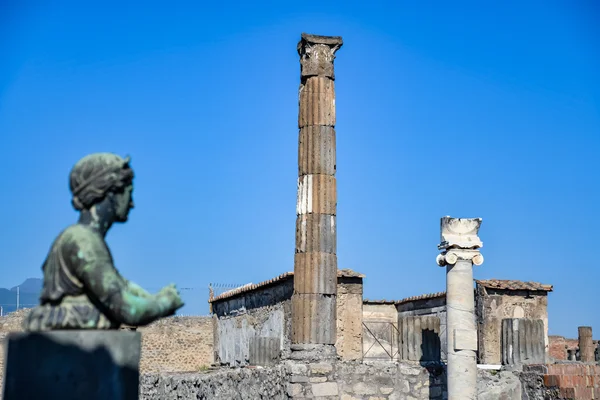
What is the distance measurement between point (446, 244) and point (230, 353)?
13.0 metres

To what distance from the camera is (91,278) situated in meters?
3.10

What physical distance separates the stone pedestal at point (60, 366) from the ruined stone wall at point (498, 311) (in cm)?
1770

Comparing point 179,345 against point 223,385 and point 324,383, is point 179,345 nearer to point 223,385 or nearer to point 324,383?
point 324,383

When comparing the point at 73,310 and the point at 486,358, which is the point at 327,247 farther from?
the point at 73,310

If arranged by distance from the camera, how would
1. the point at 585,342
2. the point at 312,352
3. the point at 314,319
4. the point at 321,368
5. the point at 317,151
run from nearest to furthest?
the point at 321,368
the point at 312,352
the point at 314,319
the point at 317,151
the point at 585,342

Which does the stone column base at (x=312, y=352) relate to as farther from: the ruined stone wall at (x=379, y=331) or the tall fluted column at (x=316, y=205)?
the ruined stone wall at (x=379, y=331)

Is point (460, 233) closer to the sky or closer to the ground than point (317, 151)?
closer to the ground

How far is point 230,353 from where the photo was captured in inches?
930

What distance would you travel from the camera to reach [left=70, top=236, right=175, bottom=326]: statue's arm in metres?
3.10

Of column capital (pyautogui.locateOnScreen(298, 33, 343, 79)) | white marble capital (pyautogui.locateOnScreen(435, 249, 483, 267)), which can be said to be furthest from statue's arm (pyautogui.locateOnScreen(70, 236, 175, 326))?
column capital (pyautogui.locateOnScreen(298, 33, 343, 79))

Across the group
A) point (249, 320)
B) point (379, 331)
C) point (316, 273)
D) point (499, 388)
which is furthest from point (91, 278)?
point (249, 320)

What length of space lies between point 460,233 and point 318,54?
4462mm

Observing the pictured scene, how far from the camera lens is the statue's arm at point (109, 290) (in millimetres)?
3102

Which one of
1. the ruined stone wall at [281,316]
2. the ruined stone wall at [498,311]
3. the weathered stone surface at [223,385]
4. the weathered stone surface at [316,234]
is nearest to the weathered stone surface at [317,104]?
the weathered stone surface at [316,234]
